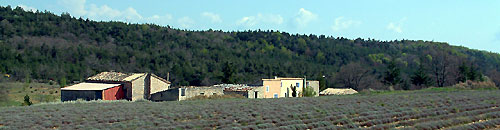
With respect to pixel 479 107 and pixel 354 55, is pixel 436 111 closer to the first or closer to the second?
pixel 479 107

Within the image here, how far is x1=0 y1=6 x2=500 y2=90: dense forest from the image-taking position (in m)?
65.8

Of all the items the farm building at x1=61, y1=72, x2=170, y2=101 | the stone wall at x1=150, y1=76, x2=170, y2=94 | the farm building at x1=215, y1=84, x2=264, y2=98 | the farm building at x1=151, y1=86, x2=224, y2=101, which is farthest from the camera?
the farm building at x1=215, y1=84, x2=264, y2=98

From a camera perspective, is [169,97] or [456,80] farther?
[456,80]

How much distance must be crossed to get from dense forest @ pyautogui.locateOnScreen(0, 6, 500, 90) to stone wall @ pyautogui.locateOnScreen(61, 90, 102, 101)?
16.6 meters

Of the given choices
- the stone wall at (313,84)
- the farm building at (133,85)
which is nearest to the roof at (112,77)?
the farm building at (133,85)

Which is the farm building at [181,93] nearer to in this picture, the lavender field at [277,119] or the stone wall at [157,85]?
the stone wall at [157,85]

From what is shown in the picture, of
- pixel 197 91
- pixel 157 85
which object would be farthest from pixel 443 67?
pixel 157 85

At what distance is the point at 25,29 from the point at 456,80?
70000mm

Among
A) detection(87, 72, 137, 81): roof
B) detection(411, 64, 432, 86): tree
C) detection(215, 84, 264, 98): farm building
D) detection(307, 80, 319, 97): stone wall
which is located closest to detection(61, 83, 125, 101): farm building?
detection(87, 72, 137, 81): roof

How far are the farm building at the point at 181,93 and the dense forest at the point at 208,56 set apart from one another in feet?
24.7

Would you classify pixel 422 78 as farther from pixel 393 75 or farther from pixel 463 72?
pixel 463 72

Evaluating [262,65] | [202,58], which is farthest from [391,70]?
[202,58]

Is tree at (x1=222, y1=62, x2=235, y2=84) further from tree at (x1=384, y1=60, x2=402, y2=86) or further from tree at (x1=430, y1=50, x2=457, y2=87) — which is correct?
tree at (x1=430, y1=50, x2=457, y2=87)

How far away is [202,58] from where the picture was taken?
88500 mm
